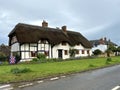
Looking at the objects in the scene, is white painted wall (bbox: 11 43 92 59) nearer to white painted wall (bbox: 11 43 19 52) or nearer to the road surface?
white painted wall (bbox: 11 43 19 52)

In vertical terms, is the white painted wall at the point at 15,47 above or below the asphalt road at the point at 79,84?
above

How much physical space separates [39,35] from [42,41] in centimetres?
158

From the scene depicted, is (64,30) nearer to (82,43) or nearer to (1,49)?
(82,43)

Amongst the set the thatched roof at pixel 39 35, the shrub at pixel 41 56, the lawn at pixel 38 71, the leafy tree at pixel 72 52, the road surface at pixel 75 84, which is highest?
the thatched roof at pixel 39 35

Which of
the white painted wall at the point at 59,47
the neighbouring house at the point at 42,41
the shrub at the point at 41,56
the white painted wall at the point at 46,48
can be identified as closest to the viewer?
the shrub at the point at 41,56

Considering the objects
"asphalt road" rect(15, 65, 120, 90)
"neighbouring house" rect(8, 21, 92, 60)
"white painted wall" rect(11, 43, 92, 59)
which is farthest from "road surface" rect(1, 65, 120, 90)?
"white painted wall" rect(11, 43, 92, 59)

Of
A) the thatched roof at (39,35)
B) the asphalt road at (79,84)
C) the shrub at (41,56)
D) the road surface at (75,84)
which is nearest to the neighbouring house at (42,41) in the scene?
the thatched roof at (39,35)

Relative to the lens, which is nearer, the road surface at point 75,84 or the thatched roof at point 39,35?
the road surface at point 75,84

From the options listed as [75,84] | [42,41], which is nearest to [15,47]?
[42,41]

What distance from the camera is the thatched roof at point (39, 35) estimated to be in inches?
2084

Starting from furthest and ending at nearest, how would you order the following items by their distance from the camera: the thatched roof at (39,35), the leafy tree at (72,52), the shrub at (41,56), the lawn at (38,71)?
1. the leafy tree at (72,52)
2. the thatched roof at (39,35)
3. the shrub at (41,56)
4. the lawn at (38,71)

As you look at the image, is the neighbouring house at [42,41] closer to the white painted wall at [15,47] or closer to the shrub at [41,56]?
the white painted wall at [15,47]

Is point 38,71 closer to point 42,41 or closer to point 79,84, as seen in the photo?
point 79,84

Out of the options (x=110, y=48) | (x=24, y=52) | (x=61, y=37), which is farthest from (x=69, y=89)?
(x=110, y=48)
